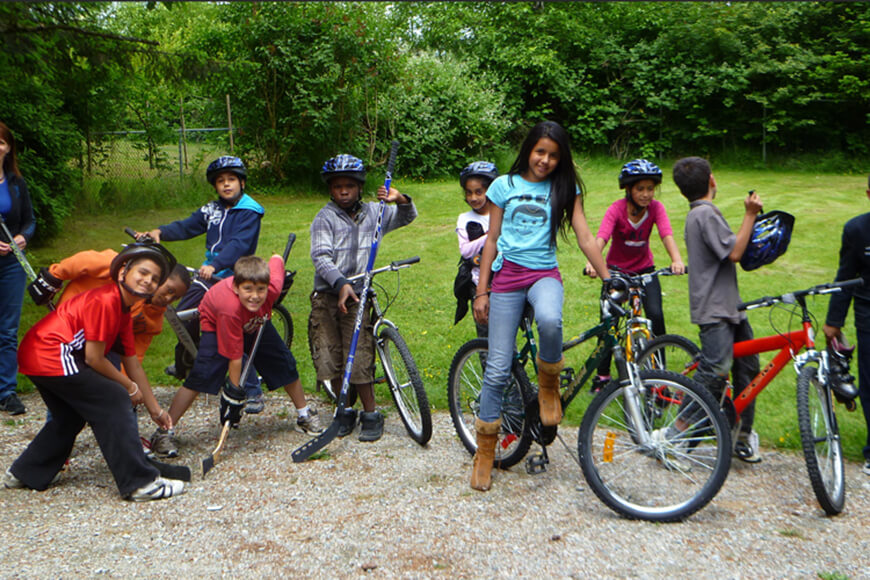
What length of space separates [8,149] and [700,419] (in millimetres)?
4963

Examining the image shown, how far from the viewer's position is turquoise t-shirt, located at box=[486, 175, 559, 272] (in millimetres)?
4344

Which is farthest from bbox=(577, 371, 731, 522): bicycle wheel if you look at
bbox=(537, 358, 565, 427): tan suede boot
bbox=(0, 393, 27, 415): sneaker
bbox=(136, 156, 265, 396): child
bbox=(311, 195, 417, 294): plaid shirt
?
bbox=(0, 393, 27, 415): sneaker

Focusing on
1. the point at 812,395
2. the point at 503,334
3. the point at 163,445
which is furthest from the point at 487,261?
the point at 163,445

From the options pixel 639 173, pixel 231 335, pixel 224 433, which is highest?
pixel 639 173

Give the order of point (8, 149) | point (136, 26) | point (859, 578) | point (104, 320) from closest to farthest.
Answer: point (859, 578) → point (104, 320) → point (8, 149) → point (136, 26)

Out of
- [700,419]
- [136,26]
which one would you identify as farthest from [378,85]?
[136,26]

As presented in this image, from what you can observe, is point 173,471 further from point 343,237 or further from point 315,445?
point 343,237

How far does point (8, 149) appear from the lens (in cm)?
577

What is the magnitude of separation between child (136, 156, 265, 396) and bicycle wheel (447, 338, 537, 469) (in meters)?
1.73

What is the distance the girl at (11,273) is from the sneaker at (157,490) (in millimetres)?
2036

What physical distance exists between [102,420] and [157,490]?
48 centimetres

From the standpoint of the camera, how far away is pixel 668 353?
534 cm

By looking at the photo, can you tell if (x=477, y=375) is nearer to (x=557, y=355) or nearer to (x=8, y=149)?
(x=557, y=355)

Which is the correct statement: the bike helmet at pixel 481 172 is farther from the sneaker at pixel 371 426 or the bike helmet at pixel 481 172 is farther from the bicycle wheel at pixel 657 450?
the bicycle wheel at pixel 657 450
